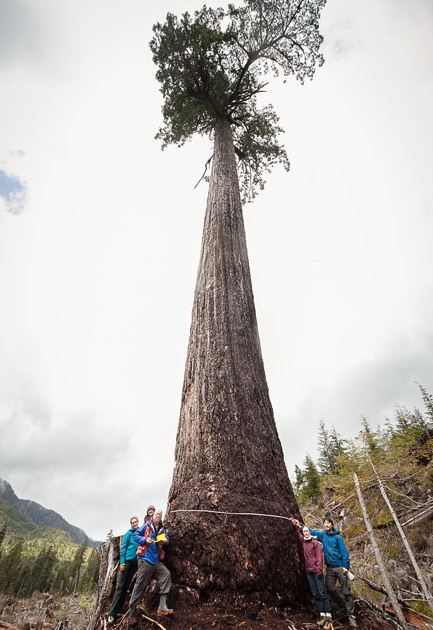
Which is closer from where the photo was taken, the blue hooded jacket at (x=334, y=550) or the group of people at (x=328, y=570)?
the group of people at (x=328, y=570)

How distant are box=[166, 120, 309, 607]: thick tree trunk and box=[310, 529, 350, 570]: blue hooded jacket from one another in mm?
1427

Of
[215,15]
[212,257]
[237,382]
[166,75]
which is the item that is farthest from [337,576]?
[215,15]

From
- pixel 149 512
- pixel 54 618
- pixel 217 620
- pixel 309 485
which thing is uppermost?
pixel 309 485

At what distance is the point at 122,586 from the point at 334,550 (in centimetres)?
243

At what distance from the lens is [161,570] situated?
211 centimetres

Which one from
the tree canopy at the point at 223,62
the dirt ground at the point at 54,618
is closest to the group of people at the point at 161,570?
the dirt ground at the point at 54,618

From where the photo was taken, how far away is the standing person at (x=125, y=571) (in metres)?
2.13

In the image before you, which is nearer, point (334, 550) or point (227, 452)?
point (227, 452)

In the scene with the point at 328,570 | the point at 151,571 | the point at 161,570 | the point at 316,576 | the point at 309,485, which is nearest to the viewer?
the point at 161,570

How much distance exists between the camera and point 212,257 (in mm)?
4102

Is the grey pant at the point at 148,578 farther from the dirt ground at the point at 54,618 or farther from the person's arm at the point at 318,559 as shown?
the person's arm at the point at 318,559

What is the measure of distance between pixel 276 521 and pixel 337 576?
1783 millimetres

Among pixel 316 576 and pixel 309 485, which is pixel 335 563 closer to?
pixel 316 576

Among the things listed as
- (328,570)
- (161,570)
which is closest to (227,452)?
(161,570)
